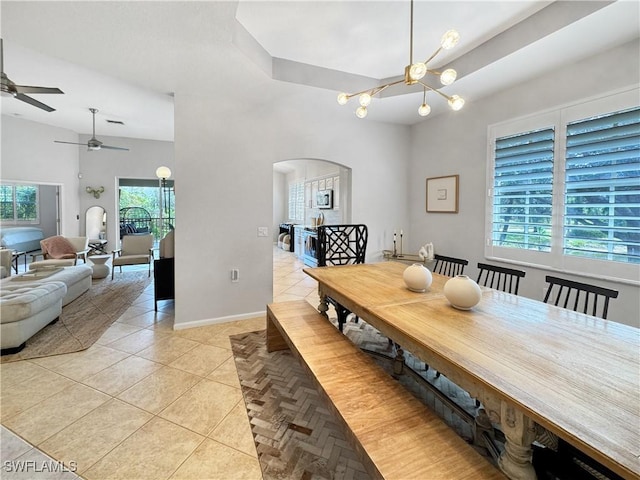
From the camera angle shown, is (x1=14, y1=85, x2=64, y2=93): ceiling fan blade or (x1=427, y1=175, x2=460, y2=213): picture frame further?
(x1=427, y1=175, x2=460, y2=213): picture frame

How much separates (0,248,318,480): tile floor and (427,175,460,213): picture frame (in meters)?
3.45

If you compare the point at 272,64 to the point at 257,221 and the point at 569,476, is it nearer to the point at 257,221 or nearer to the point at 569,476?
the point at 257,221

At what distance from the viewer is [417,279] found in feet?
6.95

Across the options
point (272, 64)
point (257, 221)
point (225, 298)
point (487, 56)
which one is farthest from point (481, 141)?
point (225, 298)

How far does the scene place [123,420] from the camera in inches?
77.6

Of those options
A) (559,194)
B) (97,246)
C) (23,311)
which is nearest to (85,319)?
(23,311)

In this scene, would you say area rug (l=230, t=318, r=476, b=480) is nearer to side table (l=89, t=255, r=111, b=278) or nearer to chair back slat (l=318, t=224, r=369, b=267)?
chair back slat (l=318, t=224, r=369, b=267)

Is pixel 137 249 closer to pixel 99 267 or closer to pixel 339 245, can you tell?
pixel 99 267

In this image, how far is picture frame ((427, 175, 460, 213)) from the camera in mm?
4051

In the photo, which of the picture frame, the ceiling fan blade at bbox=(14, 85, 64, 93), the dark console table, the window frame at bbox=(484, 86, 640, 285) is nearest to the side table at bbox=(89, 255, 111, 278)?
the dark console table

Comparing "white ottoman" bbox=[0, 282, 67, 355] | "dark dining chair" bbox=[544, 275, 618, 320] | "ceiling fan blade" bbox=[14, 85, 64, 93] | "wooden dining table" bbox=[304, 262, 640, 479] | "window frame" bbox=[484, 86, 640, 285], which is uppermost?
"ceiling fan blade" bbox=[14, 85, 64, 93]

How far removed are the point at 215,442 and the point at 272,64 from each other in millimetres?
3400

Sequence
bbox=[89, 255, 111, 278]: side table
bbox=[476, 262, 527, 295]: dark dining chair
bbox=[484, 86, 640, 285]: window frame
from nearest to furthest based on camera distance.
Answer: bbox=[476, 262, 527, 295]: dark dining chair, bbox=[484, 86, 640, 285]: window frame, bbox=[89, 255, 111, 278]: side table
